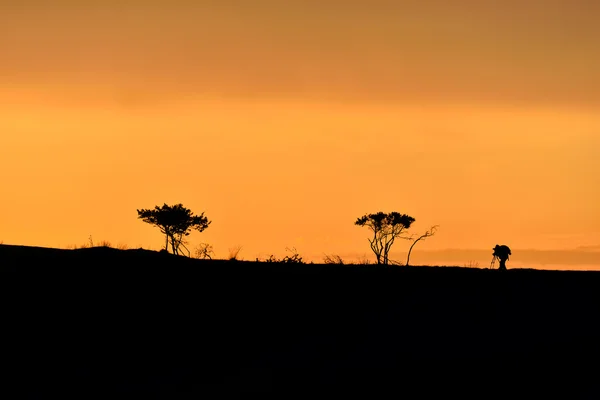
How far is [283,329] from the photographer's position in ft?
92.3

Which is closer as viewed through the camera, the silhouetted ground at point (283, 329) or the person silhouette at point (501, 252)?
the silhouetted ground at point (283, 329)

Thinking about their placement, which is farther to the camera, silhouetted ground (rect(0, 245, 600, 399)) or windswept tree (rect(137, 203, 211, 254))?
windswept tree (rect(137, 203, 211, 254))

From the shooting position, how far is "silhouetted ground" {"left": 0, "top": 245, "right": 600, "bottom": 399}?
24.4 meters

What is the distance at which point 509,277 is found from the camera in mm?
34344

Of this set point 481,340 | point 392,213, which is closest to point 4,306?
point 481,340

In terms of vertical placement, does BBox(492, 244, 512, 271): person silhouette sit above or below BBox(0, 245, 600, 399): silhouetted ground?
above

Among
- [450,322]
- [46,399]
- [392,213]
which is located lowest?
[46,399]

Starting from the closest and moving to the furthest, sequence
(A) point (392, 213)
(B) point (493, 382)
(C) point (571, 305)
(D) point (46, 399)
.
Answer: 1. (D) point (46, 399)
2. (B) point (493, 382)
3. (C) point (571, 305)
4. (A) point (392, 213)

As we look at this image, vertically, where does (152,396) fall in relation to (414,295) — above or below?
below

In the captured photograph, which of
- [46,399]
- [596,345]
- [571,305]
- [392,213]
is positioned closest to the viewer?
[46,399]

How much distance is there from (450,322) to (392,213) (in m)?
43.0

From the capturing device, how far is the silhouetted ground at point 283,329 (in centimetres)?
2439

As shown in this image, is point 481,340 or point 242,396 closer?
point 242,396

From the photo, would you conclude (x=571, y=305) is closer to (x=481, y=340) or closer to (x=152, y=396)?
(x=481, y=340)
